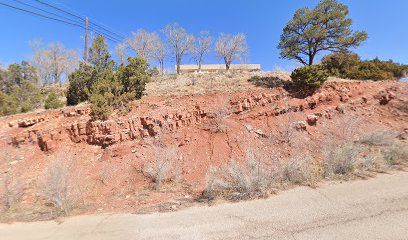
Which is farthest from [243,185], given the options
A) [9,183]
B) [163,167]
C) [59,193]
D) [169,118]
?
[9,183]

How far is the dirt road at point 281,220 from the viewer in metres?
3.48

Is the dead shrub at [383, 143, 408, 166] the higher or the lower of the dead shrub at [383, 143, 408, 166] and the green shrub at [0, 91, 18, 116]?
the lower

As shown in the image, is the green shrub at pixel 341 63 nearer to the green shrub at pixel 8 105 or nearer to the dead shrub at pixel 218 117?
the dead shrub at pixel 218 117

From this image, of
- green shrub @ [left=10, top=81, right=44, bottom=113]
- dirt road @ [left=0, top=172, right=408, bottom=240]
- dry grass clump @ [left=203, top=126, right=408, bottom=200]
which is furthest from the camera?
green shrub @ [left=10, top=81, right=44, bottom=113]

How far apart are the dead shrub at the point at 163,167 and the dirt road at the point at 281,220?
1978 mm

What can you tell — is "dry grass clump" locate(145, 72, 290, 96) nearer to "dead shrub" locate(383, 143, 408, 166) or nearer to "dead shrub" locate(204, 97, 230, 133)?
"dead shrub" locate(204, 97, 230, 133)

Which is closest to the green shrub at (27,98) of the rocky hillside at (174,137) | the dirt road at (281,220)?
the rocky hillside at (174,137)

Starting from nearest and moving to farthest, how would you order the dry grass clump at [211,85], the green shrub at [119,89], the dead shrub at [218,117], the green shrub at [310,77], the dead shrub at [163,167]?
1. the dead shrub at [163,167]
2. the dead shrub at [218,117]
3. the green shrub at [119,89]
4. the green shrub at [310,77]
5. the dry grass clump at [211,85]

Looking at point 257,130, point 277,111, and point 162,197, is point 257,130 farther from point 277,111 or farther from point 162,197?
point 162,197

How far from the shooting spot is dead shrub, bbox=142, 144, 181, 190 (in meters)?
6.69

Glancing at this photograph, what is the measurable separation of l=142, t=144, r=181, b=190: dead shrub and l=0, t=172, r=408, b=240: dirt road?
198 cm

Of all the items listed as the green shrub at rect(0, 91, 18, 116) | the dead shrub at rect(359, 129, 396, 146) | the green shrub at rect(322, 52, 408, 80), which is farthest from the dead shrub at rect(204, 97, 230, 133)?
the green shrub at rect(0, 91, 18, 116)

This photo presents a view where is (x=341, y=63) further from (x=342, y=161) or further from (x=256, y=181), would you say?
(x=256, y=181)

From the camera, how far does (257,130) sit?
29.3 ft
